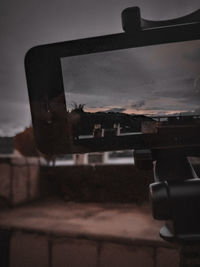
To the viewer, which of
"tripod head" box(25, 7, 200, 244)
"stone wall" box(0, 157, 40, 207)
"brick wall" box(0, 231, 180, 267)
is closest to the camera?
"tripod head" box(25, 7, 200, 244)

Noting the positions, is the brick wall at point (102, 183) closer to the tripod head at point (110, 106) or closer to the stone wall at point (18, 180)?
the stone wall at point (18, 180)

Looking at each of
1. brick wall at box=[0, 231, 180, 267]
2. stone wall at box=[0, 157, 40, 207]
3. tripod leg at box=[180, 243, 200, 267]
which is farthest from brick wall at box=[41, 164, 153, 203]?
tripod leg at box=[180, 243, 200, 267]

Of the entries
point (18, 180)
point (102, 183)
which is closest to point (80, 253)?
point (102, 183)

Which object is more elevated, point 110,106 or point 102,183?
point 110,106

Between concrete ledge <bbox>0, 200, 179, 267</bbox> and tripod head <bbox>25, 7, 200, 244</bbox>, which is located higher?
tripod head <bbox>25, 7, 200, 244</bbox>

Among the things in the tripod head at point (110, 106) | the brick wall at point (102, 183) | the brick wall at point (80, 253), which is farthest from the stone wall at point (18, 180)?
the tripod head at point (110, 106)

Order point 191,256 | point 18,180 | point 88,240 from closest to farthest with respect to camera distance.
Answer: point 191,256
point 88,240
point 18,180

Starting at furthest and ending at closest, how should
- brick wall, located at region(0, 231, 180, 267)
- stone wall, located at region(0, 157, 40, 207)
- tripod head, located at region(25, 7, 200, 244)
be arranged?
stone wall, located at region(0, 157, 40, 207), brick wall, located at region(0, 231, 180, 267), tripod head, located at region(25, 7, 200, 244)

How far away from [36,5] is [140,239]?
1.03 metres

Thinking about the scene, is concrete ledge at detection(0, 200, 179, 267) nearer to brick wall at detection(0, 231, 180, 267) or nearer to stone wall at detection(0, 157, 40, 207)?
brick wall at detection(0, 231, 180, 267)

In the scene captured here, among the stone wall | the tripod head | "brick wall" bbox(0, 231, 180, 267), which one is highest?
the tripod head

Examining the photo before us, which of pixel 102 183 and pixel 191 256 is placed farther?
pixel 102 183

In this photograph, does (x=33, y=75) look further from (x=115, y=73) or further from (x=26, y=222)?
(x=26, y=222)

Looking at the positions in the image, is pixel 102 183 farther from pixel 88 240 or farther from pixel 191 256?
pixel 191 256
